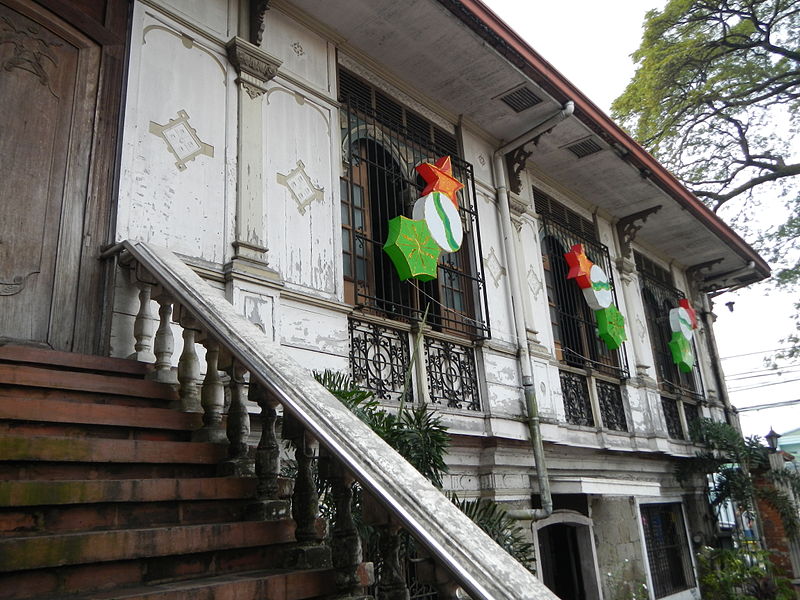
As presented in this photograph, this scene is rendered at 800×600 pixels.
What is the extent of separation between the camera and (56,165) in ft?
14.6

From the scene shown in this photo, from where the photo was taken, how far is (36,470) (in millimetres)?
2641

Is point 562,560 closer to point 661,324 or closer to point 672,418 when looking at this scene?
point 672,418

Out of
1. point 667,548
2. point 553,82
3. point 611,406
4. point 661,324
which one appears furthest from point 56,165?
point 661,324

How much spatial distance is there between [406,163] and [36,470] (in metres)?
5.20

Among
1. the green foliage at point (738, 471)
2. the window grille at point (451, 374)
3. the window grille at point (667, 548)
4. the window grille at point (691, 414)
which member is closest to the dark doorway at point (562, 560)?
the window grille at point (667, 548)

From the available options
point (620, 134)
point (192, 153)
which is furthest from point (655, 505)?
point (192, 153)

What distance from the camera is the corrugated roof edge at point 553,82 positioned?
257 inches

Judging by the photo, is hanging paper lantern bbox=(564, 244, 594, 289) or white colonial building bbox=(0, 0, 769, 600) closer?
white colonial building bbox=(0, 0, 769, 600)

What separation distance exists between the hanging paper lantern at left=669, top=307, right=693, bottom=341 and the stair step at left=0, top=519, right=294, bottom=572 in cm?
1068

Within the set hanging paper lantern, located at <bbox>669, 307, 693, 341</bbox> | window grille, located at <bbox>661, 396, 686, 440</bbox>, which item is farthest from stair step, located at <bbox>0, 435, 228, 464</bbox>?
hanging paper lantern, located at <bbox>669, 307, 693, 341</bbox>

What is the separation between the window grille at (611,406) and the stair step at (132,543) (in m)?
7.33

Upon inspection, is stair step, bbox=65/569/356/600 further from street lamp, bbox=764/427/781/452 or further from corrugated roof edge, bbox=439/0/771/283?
street lamp, bbox=764/427/781/452

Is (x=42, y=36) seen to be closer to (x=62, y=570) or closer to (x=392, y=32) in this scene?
(x=392, y=32)

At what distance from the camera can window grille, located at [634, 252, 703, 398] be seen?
12094 mm
